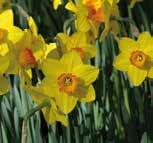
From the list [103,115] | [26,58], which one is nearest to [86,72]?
[26,58]

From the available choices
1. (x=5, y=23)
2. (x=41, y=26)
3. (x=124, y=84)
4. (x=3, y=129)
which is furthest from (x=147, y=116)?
(x=41, y=26)

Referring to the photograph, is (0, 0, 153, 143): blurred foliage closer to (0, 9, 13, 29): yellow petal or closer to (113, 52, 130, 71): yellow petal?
(113, 52, 130, 71): yellow petal

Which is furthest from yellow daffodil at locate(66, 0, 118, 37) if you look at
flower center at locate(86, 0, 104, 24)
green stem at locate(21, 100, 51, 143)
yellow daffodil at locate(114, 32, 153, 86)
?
green stem at locate(21, 100, 51, 143)

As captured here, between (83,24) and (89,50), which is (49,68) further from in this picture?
(83,24)

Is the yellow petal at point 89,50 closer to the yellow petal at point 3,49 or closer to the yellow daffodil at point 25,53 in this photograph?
the yellow daffodil at point 25,53

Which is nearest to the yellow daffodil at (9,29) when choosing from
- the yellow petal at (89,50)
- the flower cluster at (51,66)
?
the flower cluster at (51,66)
